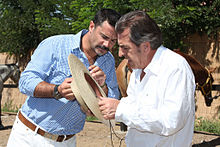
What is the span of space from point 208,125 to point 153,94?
6.34 metres

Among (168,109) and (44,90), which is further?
(44,90)

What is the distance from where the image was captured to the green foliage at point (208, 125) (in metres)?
7.34

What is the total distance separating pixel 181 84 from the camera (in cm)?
166

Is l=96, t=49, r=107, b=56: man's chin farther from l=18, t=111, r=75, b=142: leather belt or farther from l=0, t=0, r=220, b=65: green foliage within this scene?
l=0, t=0, r=220, b=65: green foliage

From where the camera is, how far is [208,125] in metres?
A: 7.55

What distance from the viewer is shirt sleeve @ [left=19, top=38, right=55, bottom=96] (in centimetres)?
221

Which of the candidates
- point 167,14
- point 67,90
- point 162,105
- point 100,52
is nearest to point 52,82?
point 67,90

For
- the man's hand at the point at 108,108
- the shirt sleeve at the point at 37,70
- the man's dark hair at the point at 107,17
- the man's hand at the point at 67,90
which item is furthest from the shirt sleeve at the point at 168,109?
the man's dark hair at the point at 107,17

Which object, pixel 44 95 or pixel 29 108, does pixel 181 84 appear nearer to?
pixel 44 95

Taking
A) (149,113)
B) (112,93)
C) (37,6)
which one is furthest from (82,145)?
(37,6)

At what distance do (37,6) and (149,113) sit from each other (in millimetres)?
11806

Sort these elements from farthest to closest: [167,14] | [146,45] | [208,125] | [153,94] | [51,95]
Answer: [167,14] → [208,125] → [51,95] → [146,45] → [153,94]

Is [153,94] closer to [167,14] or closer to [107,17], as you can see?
[107,17]

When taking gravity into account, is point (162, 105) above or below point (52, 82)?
above
